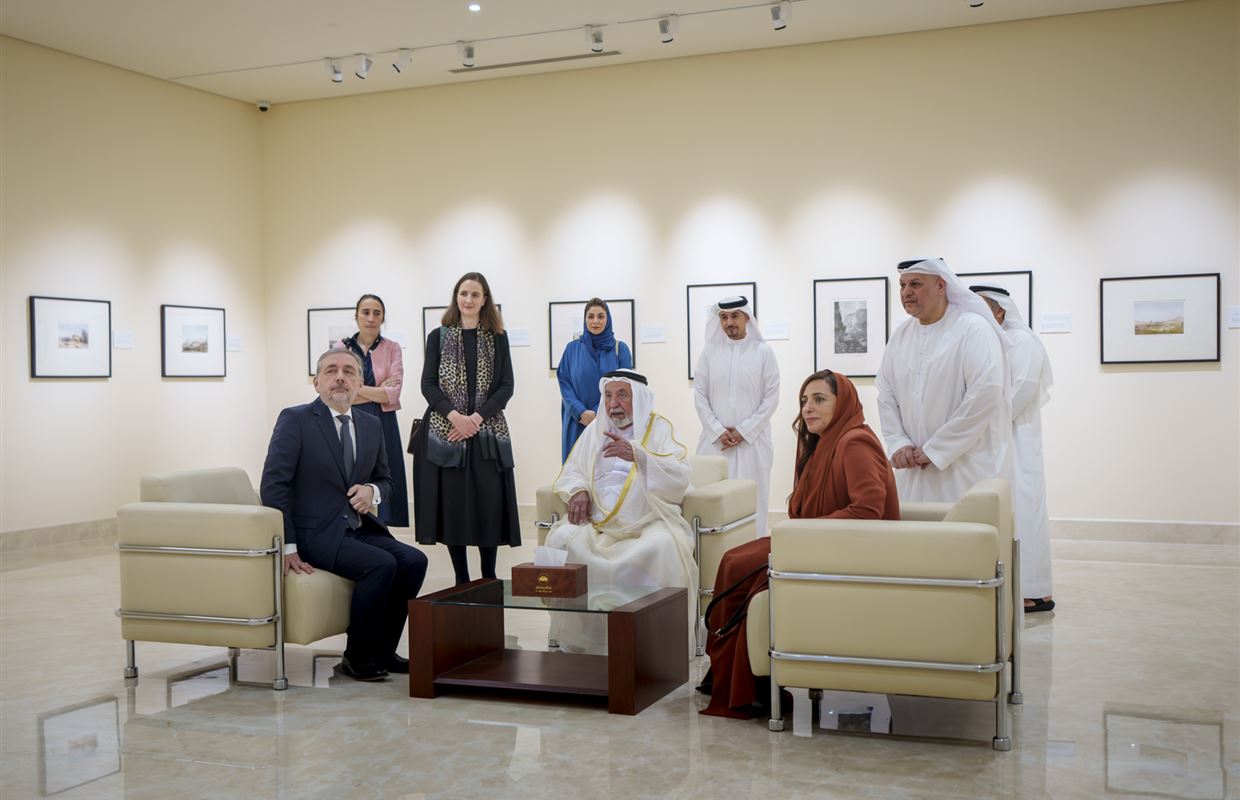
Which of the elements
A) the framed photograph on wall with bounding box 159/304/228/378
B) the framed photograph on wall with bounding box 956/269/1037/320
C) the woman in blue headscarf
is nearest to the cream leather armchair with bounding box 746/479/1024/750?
the woman in blue headscarf

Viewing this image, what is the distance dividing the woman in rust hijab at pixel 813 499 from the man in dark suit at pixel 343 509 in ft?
5.71

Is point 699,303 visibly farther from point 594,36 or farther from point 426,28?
point 426,28

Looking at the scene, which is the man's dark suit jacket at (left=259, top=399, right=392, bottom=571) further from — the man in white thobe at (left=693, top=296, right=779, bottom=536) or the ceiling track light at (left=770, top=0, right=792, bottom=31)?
the ceiling track light at (left=770, top=0, right=792, bottom=31)

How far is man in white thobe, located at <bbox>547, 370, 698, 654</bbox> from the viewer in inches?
256

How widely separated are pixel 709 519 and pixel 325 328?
7.89 m

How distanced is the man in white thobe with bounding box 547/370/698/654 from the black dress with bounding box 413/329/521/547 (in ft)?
3.19

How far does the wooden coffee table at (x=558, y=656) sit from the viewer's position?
5.37 meters

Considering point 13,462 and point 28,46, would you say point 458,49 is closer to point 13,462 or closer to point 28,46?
point 28,46

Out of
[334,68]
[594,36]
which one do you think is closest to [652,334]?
[594,36]

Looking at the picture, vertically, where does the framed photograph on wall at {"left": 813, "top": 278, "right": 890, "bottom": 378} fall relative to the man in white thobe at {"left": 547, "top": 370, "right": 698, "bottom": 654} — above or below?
above

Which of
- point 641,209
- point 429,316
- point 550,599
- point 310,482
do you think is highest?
point 641,209

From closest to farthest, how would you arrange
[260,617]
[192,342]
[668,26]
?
[260,617]
[668,26]
[192,342]

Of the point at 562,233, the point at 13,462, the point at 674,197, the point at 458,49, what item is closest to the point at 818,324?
the point at 674,197

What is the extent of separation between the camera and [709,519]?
6770 millimetres
